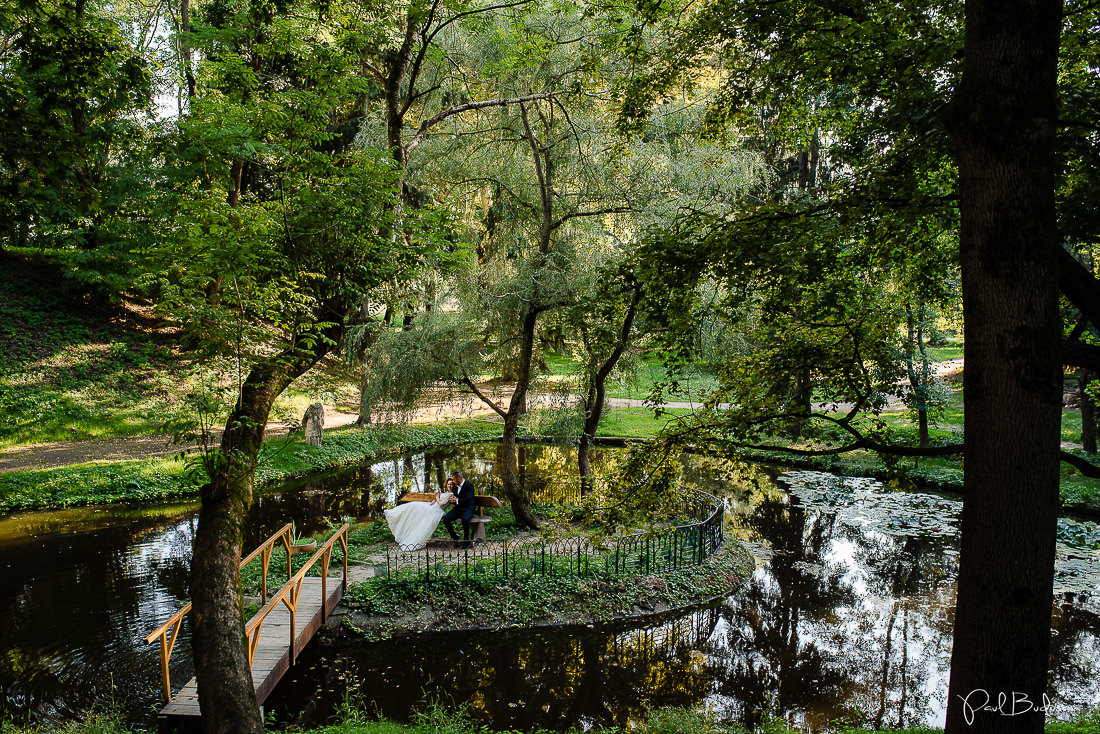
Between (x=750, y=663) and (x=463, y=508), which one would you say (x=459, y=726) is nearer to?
(x=750, y=663)

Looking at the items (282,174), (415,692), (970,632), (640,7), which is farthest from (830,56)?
(415,692)

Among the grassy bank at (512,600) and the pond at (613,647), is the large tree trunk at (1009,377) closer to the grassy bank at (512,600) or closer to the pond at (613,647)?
the pond at (613,647)

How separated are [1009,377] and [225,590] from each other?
6101 mm

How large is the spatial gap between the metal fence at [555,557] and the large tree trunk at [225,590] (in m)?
5.36

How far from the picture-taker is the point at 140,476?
17.6 m

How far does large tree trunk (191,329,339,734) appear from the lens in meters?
5.15

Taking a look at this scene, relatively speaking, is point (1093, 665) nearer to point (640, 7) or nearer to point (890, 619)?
point (890, 619)

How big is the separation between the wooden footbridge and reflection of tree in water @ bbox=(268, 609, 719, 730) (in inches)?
22.7

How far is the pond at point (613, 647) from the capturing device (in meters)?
8.33

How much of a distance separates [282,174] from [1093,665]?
1331 cm

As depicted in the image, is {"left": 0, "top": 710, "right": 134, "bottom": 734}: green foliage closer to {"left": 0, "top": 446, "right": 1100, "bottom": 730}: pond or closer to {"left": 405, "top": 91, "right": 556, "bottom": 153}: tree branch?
{"left": 0, "top": 446, "right": 1100, "bottom": 730}: pond

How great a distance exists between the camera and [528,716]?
8203mm

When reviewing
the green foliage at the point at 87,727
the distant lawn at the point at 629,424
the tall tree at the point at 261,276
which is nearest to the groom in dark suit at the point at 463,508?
the tall tree at the point at 261,276

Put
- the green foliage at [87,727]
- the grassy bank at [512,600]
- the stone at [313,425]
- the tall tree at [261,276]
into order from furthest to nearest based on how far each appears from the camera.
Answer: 1. the stone at [313,425]
2. the grassy bank at [512,600]
3. the green foliage at [87,727]
4. the tall tree at [261,276]
